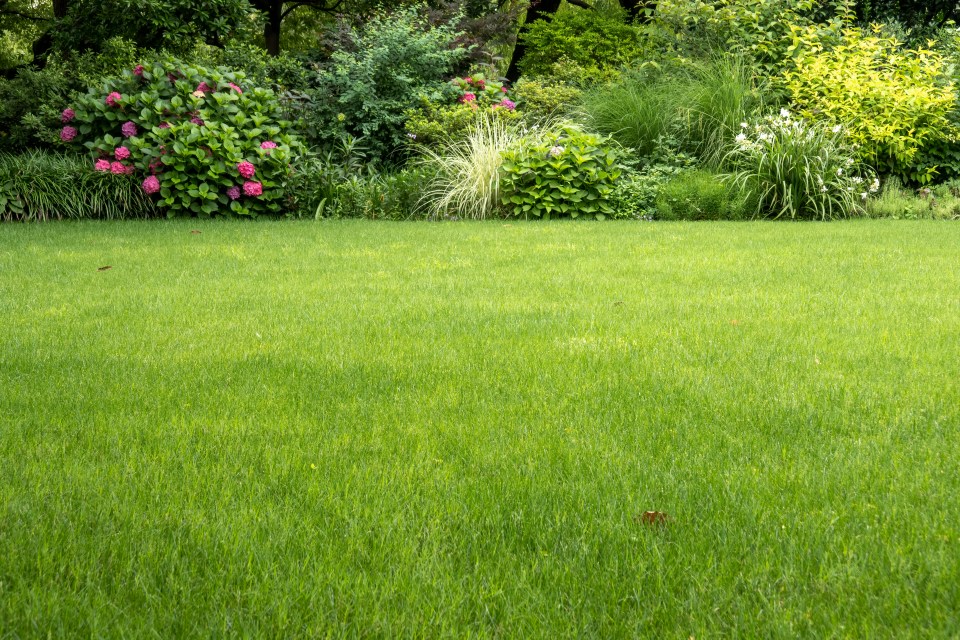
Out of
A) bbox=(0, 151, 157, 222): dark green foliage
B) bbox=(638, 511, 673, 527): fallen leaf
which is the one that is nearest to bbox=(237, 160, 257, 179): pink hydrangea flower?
bbox=(0, 151, 157, 222): dark green foliage

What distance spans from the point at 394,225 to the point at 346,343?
4.91 metres

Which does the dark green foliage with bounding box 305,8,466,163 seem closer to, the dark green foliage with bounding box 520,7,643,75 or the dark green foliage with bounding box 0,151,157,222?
the dark green foliage with bounding box 0,151,157,222

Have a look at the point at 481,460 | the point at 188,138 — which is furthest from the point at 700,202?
the point at 481,460

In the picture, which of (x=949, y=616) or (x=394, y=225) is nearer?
(x=949, y=616)

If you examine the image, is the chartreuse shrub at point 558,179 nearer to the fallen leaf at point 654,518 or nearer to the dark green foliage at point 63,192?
the dark green foliage at point 63,192

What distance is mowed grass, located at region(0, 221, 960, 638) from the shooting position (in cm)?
187

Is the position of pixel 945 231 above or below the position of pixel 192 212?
above

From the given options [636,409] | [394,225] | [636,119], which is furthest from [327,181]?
[636,409]

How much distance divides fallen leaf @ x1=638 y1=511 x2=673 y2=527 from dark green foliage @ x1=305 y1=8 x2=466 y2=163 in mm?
9932

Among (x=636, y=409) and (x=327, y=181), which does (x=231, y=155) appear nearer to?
(x=327, y=181)

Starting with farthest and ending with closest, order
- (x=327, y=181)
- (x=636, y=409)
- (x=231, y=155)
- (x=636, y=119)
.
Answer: (x=636, y=119) → (x=327, y=181) → (x=231, y=155) → (x=636, y=409)

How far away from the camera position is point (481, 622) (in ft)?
5.92

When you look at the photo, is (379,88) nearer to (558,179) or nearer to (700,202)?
(558,179)

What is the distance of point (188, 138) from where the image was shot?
957cm
